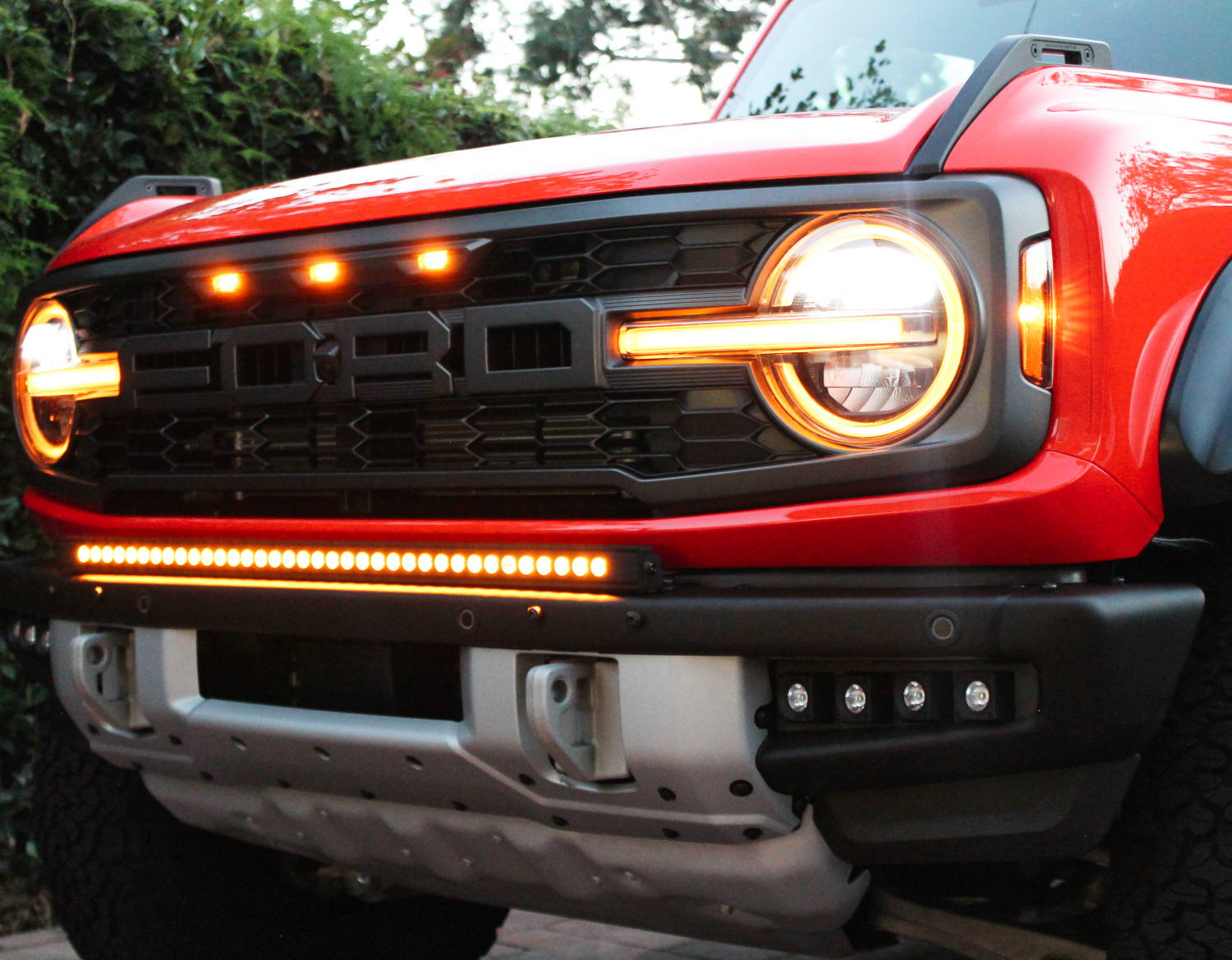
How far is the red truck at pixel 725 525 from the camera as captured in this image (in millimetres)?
1822

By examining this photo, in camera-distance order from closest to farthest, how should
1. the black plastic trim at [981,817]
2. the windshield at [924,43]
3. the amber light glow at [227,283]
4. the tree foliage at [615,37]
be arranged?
the black plastic trim at [981,817]
the amber light glow at [227,283]
the windshield at [924,43]
the tree foliage at [615,37]

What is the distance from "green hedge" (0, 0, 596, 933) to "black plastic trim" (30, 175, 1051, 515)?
239cm

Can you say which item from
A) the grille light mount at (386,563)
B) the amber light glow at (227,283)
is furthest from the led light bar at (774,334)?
the amber light glow at (227,283)

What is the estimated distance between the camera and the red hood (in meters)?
1.96

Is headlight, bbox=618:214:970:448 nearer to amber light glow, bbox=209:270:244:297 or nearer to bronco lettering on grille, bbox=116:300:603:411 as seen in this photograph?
bronco lettering on grille, bbox=116:300:603:411

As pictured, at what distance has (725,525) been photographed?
1958 mm

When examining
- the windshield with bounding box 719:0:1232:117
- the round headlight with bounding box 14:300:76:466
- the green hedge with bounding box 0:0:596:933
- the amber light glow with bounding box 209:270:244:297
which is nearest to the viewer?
the amber light glow with bounding box 209:270:244:297

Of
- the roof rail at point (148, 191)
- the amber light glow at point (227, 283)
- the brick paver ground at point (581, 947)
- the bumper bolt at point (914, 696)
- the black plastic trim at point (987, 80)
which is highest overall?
the black plastic trim at point (987, 80)

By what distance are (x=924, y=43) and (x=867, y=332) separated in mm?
1782

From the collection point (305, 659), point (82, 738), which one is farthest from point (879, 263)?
point (82, 738)

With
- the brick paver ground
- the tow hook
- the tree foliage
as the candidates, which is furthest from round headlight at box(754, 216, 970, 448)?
the tree foliage

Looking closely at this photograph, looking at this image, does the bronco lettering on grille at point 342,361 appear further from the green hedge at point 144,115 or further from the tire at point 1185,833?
the green hedge at point 144,115

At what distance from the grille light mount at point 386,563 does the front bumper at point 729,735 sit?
0.03 metres

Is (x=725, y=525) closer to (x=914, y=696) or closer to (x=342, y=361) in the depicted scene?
(x=914, y=696)
